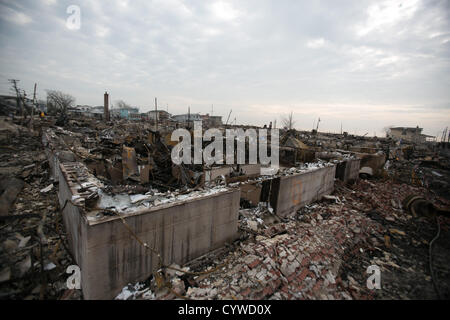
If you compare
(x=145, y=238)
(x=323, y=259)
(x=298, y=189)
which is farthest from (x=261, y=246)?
(x=298, y=189)

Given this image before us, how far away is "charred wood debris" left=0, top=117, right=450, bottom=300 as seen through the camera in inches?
143

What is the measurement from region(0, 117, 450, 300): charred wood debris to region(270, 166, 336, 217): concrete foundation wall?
34 centimetres

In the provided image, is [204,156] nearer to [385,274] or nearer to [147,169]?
[147,169]

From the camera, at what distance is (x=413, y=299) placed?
391cm

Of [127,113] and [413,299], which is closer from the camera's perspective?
[413,299]

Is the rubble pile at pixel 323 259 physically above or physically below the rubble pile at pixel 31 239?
below

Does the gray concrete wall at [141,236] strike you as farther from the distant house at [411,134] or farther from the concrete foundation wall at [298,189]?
the distant house at [411,134]

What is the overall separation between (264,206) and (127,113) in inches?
2580

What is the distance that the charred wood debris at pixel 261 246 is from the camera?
3633 millimetres

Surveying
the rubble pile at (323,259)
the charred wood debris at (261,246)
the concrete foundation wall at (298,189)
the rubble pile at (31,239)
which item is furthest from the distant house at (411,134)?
the rubble pile at (31,239)

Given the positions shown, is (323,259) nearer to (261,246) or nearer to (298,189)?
(261,246)

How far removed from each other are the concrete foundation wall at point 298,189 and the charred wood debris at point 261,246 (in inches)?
13.3

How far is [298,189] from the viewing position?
718 centimetres
